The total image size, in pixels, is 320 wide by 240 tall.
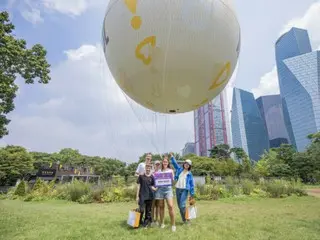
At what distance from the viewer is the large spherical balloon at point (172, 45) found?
3.05 metres

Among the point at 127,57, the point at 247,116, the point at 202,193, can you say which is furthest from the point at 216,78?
the point at 247,116

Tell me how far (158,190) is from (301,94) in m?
92.2

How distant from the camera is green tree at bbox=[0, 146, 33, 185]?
109 ft

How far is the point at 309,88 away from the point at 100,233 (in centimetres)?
9278

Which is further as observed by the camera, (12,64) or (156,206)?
(12,64)

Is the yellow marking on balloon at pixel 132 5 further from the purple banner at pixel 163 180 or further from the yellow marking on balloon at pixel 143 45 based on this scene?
Result: the purple banner at pixel 163 180

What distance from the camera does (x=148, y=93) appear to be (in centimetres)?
392

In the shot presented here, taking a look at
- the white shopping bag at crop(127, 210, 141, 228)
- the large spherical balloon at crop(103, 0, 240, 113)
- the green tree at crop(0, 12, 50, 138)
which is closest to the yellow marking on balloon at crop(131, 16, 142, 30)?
the large spherical balloon at crop(103, 0, 240, 113)

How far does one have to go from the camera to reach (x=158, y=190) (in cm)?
468

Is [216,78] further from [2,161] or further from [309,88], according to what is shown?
[309,88]

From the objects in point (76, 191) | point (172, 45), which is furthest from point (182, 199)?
point (76, 191)

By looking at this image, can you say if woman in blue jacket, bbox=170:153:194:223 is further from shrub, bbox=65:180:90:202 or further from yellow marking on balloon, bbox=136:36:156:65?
shrub, bbox=65:180:90:202

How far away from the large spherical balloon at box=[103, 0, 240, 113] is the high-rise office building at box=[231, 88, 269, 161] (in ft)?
366

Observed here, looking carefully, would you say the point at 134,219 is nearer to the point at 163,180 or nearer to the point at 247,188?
the point at 163,180
